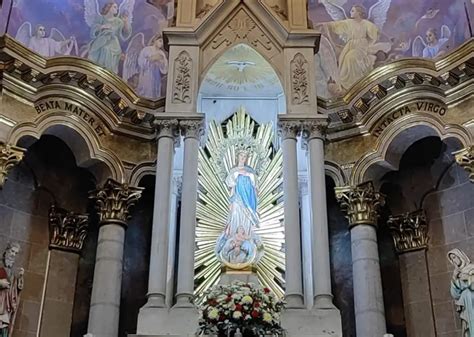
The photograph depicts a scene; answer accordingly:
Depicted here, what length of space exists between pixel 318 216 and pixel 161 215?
7.96 ft

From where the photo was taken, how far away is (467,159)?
37.8 ft

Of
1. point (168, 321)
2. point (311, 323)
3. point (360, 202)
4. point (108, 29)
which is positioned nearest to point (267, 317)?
point (311, 323)

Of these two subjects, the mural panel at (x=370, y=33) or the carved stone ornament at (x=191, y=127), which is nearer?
the carved stone ornament at (x=191, y=127)

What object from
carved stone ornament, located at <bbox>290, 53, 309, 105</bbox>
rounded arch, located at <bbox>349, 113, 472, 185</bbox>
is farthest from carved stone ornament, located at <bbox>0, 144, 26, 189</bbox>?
rounded arch, located at <bbox>349, 113, 472, 185</bbox>

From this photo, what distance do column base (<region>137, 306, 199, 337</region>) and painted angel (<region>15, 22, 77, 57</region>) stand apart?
17.3 ft

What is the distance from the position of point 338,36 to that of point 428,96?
108 inches

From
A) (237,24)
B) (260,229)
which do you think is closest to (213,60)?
(237,24)

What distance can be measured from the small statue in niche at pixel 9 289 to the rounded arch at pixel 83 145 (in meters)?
1.86

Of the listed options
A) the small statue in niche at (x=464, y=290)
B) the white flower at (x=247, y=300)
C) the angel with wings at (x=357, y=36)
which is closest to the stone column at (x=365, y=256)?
the small statue in niche at (x=464, y=290)

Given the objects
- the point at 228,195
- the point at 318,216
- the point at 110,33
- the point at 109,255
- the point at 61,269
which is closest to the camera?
the point at 318,216

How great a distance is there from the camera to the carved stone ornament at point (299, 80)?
12578mm

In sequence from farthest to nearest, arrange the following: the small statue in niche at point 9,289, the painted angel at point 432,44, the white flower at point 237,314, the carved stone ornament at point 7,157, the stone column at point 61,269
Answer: the painted angel at point 432,44
the stone column at point 61,269
the carved stone ornament at point 7,157
the small statue in niche at point 9,289
the white flower at point 237,314

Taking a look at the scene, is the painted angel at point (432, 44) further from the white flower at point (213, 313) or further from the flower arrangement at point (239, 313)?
the white flower at point (213, 313)

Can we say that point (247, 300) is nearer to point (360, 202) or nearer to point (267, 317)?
point (267, 317)
